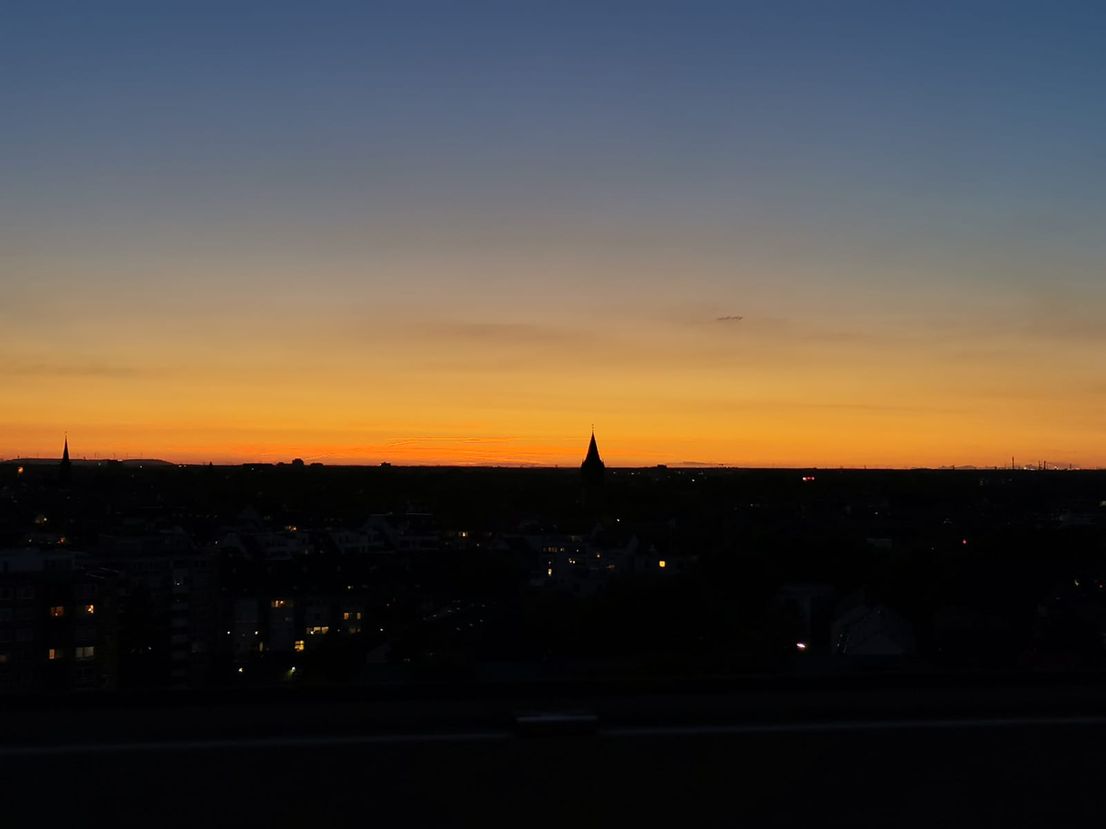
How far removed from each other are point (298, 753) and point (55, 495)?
9118 cm

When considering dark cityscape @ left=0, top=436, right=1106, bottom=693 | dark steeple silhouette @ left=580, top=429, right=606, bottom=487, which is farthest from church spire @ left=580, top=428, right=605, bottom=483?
dark cityscape @ left=0, top=436, right=1106, bottom=693

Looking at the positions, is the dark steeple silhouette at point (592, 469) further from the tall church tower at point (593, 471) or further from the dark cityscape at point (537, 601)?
the dark cityscape at point (537, 601)

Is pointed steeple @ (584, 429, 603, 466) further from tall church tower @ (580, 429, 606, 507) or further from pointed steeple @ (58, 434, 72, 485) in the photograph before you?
pointed steeple @ (58, 434, 72, 485)

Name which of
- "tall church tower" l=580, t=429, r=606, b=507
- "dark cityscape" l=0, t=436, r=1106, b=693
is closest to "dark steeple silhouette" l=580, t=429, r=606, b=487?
"tall church tower" l=580, t=429, r=606, b=507

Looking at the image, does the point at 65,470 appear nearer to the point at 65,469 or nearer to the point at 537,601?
the point at 65,469

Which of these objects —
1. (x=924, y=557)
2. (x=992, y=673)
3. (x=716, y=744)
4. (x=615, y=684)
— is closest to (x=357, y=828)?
(x=716, y=744)

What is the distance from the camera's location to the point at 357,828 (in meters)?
3.57

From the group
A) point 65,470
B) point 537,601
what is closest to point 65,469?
point 65,470

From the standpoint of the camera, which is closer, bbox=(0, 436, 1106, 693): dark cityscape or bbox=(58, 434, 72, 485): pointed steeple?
bbox=(0, 436, 1106, 693): dark cityscape

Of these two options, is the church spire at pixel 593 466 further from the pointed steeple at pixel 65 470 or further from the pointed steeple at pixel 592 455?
the pointed steeple at pixel 65 470

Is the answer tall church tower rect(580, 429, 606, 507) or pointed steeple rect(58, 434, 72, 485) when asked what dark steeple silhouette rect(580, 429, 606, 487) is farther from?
pointed steeple rect(58, 434, 72, 485)

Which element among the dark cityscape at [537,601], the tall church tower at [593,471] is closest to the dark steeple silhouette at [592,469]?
the tall church tower at [593,471]

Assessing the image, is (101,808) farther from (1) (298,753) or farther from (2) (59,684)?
(2) (59,684)

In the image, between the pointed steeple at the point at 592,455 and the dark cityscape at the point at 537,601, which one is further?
the pointed steeple at the point at 592,455
